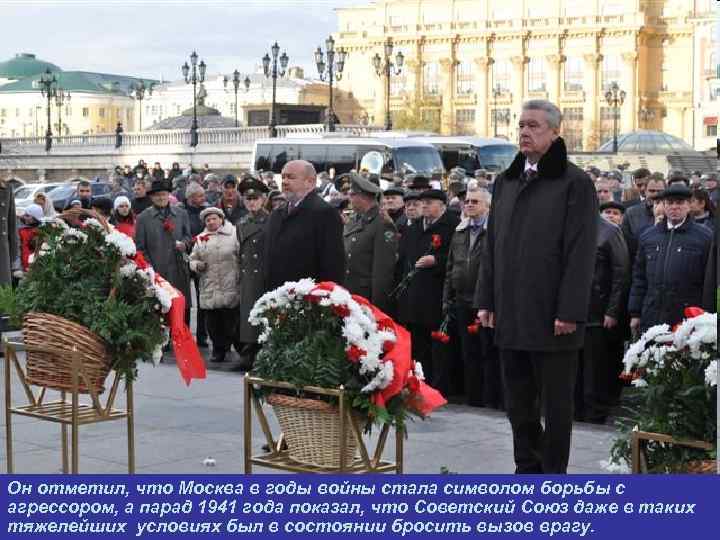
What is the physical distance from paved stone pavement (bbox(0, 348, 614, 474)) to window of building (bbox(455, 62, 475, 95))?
11499cm

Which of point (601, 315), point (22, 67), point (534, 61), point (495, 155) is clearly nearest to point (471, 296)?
point (601, 315)

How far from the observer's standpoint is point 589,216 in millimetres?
6871

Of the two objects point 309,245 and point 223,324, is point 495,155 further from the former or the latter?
point 309,245

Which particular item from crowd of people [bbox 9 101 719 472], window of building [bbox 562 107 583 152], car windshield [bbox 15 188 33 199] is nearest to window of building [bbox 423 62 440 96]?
window of building [bbox 562 107 583 152]

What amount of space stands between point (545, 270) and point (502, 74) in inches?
4661

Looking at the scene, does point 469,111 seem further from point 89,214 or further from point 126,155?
point 89,214

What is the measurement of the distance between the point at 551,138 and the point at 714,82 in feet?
4.60

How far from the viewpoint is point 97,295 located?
7215mm

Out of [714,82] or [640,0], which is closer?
[714,82]

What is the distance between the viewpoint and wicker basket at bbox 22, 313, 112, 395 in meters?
7.09

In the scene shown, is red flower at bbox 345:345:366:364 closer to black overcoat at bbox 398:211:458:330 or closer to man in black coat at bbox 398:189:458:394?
man in black coat at bbox 398:189:458:394

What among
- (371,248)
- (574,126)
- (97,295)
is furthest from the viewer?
(574,126)

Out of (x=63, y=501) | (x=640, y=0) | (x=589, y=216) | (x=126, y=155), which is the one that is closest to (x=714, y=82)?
(x=589, y=216)

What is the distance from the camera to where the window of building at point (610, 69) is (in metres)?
117
